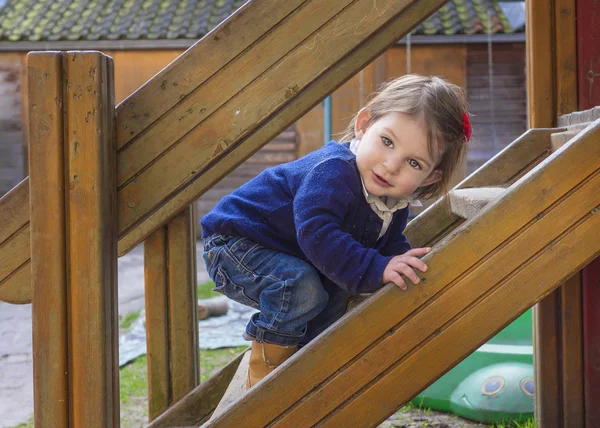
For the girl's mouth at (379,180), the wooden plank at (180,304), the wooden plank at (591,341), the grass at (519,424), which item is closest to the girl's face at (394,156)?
the girl's mouth at (379,180)

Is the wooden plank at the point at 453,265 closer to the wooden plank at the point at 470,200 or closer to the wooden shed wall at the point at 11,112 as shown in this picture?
the wooden plank at the point at 470,200

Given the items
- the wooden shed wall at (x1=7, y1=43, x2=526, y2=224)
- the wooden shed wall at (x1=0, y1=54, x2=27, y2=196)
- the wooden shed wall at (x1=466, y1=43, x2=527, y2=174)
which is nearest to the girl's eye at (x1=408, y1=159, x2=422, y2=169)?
the wooden shed wall at (x1=7, y1=43, x2=526, y2=224)

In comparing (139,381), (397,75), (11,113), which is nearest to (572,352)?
(139,381)

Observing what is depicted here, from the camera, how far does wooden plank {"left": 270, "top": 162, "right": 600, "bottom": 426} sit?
1480 millimetres

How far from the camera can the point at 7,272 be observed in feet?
5.62

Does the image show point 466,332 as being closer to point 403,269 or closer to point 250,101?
point 403,269

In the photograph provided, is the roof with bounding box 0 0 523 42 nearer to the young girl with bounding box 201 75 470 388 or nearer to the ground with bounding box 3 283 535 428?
the ground with bounding box 3 283 535 428

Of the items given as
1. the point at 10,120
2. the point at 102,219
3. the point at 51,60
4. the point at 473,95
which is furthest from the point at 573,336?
Result: the point at 10,120

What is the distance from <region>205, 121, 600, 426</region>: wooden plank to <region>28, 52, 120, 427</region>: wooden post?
0.31 meters

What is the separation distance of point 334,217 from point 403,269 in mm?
240

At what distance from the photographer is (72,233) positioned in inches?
60.3

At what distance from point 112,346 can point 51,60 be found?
609 millimetres

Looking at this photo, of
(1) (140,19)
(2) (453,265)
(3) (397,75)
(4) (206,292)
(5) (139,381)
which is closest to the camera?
(2) (453,265)

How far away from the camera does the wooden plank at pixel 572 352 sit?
2430 mm
